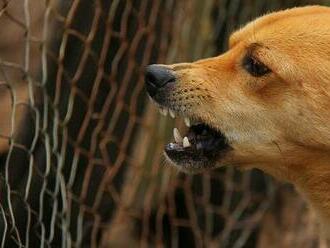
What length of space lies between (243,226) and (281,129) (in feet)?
8.18

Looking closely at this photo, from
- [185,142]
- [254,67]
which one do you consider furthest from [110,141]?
[254,67]

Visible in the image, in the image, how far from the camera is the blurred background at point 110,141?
4.65 meters

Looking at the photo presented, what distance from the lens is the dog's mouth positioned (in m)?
4.33

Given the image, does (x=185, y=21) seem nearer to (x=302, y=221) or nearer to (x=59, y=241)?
(x=59, y=241)

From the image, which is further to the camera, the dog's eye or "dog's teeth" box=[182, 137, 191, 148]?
"dog's teeth" box=[182, 137, 191, 148]

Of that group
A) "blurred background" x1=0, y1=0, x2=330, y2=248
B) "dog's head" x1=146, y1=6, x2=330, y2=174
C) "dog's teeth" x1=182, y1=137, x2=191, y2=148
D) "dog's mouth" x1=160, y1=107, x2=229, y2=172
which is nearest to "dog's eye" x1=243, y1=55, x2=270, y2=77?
"dog's head" x1=146, y1=6, x2=330, y2=174

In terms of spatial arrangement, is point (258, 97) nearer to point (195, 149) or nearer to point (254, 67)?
point (254, 67)

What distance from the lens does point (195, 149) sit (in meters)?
4.39

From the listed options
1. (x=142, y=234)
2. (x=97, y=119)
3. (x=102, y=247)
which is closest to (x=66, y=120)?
(x=97, y=119)

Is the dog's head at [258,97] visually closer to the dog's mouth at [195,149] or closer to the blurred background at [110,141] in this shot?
the dog's mouth at [195,149]

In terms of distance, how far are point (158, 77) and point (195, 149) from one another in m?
0.37

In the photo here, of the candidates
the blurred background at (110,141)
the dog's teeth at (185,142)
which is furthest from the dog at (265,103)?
the blurred background at (110,141)

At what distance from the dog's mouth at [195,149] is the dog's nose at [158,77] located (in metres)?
0.11

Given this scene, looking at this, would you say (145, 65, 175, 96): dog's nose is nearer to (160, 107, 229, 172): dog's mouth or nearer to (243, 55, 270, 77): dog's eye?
(160, 107, 229, 172): dog's mouth
